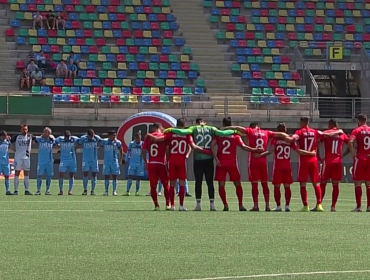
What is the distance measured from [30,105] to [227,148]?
19.1 m

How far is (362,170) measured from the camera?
21109 millimetres

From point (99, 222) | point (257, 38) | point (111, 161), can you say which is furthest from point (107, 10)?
point (99, 222)

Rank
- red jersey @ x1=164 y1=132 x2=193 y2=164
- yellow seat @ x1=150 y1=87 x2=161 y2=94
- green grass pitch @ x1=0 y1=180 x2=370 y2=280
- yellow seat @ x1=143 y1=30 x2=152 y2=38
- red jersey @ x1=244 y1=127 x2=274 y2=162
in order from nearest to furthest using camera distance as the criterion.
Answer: green grass pitch @ x1=0 y1=180 x2=370 y2=280 < red jersey @ x1=164 y1=132 x2=193 y2=164 < red jersey @ x1=244 y1=127 x2=274 y2=162 < yellow seat @ x1=150 y1=87 x2=161 y2=94 < yellow seat @ x1=143 y1=30 x2=152 y2=38

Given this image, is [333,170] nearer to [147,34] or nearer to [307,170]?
[307,170]

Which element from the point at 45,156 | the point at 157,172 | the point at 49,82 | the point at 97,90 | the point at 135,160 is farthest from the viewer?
the point at 49,82

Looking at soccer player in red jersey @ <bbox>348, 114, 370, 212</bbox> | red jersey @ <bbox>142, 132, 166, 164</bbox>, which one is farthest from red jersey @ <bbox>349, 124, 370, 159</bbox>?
red jersey @ <bbox>142, 132, 166, 164</bbox>

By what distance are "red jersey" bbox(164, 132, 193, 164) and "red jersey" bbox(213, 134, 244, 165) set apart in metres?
0.65

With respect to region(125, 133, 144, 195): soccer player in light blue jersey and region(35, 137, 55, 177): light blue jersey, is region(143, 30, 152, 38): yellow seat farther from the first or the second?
region(35, 137, 55, 177): light blue jersey

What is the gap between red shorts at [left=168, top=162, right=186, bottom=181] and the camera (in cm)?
2053

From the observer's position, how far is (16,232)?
1499 cm

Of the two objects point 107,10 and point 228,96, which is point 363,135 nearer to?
point 228,96

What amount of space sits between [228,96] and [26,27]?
10.3m

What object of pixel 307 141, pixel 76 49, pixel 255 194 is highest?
pixel 76 49

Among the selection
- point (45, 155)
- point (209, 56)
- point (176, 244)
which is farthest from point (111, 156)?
point (209, 56)
